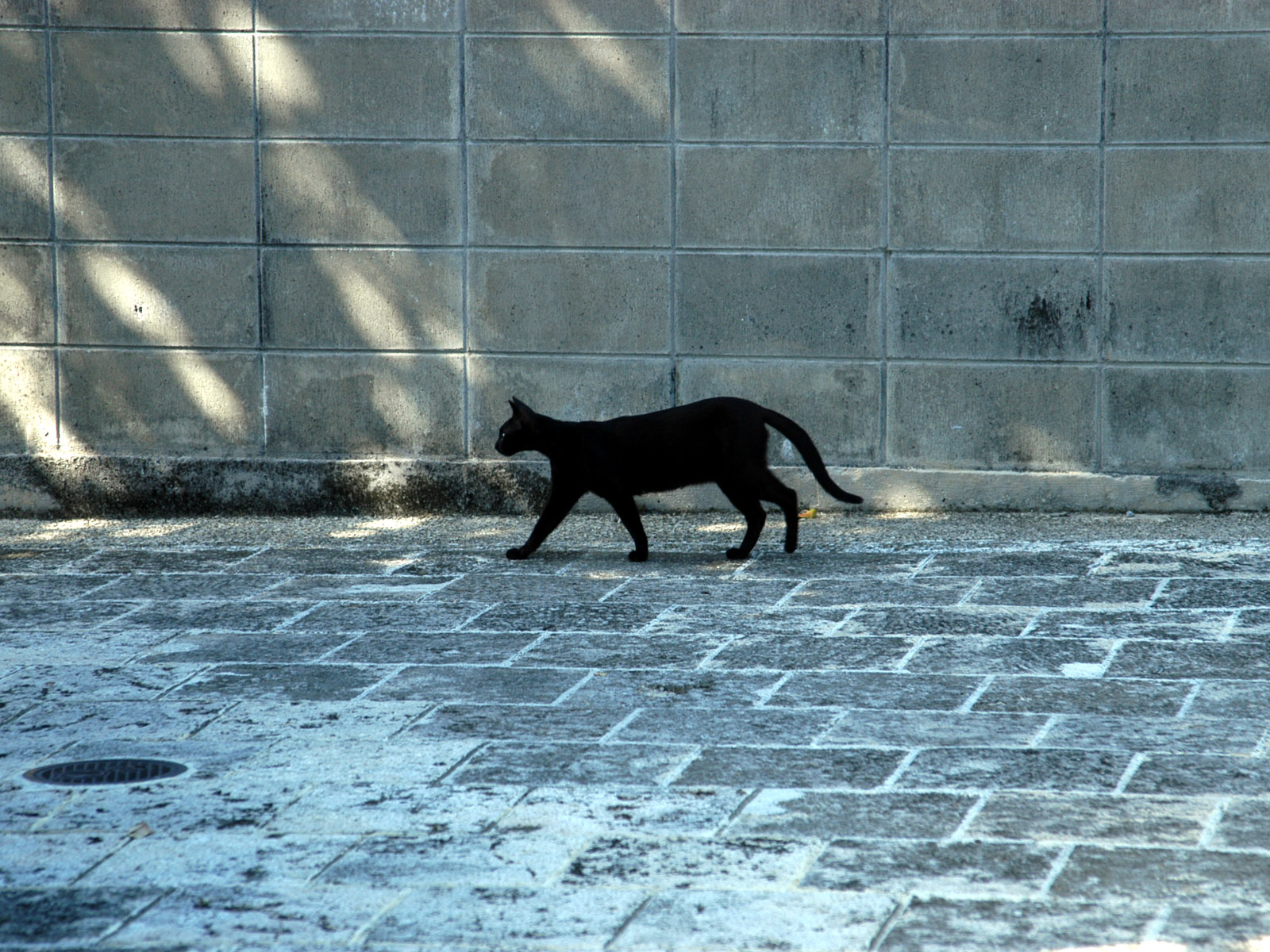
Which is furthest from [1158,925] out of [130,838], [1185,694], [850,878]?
[130,838]

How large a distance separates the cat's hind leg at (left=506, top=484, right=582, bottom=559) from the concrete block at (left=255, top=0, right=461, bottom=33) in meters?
2.50

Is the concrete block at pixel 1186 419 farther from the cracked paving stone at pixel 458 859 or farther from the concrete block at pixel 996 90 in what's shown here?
the cracked paving stone at pixel 458 859

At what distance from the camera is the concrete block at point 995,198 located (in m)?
7.89

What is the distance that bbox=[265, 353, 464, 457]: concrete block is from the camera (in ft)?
27.3

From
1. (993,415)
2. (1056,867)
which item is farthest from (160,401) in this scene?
(1056,867)

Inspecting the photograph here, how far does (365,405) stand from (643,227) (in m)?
1.67

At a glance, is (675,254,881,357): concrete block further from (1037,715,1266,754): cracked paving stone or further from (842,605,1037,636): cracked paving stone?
(1037,715,1266,754): cracked paving stone

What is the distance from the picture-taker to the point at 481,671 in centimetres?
535

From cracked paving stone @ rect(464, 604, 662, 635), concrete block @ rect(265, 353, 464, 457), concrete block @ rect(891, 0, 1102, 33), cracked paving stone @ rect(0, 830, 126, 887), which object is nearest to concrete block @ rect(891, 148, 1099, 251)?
concrete block @ rect(891, 0, 1102, 33)

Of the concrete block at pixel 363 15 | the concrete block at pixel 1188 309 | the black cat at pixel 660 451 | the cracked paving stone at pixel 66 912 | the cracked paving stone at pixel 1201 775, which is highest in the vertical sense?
the concrete block at pixel 363 15

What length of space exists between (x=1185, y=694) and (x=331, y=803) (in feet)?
8.40

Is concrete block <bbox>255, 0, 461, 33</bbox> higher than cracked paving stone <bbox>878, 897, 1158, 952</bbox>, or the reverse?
concrete block <bbox>255, 0, 461, 33</bbox>

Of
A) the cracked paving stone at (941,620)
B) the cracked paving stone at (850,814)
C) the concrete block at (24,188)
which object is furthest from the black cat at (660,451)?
the cracked paving stone at (850,814)

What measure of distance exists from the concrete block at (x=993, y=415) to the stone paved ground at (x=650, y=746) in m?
0.66
